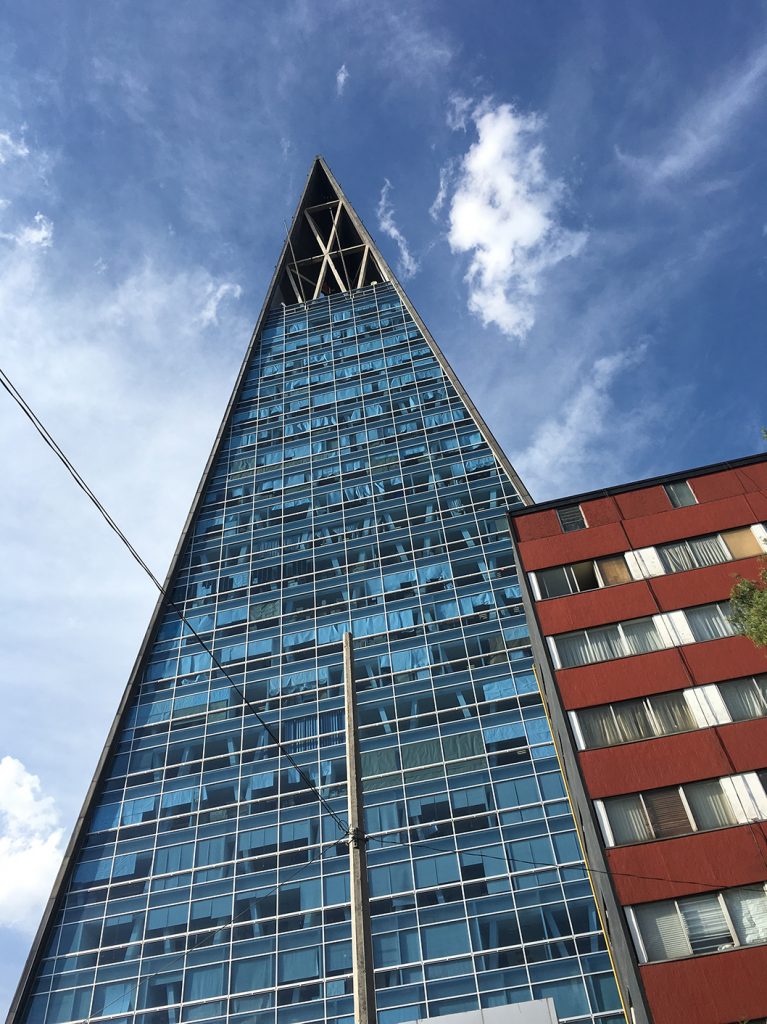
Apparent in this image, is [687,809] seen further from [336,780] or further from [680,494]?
[336,780]

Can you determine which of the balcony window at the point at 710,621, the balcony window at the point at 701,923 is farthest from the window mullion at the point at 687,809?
the balcony window at the point at 710,621

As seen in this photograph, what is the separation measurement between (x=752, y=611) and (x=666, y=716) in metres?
5.62

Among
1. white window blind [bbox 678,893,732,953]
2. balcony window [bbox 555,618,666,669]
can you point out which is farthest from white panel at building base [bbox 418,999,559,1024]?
balcony window [bbox 555,618,666,669]

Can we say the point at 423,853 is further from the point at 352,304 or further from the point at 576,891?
the point at 352,304

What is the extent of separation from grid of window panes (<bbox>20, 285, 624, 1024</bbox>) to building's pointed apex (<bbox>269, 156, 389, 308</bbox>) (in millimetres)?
36193

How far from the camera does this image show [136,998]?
123 feet

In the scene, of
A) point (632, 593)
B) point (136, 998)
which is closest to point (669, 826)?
point (632, 593)

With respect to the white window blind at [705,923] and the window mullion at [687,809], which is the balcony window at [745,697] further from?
the white window blind at [705,923]

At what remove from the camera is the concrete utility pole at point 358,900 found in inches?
446

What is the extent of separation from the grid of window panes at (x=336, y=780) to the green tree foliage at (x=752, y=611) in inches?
736

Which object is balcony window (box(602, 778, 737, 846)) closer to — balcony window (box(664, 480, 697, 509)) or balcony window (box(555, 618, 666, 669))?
balcony window (box(555, 618, 666, 669))

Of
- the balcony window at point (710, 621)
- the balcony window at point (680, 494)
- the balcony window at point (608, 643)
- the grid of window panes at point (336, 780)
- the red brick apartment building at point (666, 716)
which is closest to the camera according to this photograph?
the red brick apartment building at point (666, 716)

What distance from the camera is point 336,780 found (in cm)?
4312

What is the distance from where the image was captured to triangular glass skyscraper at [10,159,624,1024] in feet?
119
